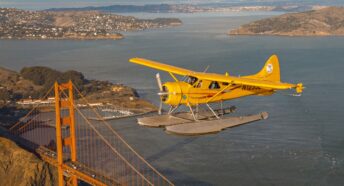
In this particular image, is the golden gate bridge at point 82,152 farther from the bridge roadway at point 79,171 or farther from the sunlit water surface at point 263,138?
the sunlit water surface at point 263,138

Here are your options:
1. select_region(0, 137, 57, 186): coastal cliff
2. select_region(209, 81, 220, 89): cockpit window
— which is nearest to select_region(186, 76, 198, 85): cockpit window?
select_region(209, 81, 220, 89): cockpit window

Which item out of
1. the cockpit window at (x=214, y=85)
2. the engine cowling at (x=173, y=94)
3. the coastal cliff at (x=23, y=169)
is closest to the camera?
the engine cowling at (x=173, y=94)

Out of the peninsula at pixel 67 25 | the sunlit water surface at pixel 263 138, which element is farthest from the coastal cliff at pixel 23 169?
the peninsula at pixel 67 25

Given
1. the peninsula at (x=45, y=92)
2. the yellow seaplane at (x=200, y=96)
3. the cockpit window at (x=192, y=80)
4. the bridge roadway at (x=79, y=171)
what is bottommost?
the peninsula at (x=45, y=92)

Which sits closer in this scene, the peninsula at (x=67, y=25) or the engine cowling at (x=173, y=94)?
the engine cowling at (x=173, y=94)

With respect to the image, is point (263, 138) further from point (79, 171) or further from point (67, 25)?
point (67, 25)

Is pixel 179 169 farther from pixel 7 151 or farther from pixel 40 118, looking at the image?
pixel 40 118
